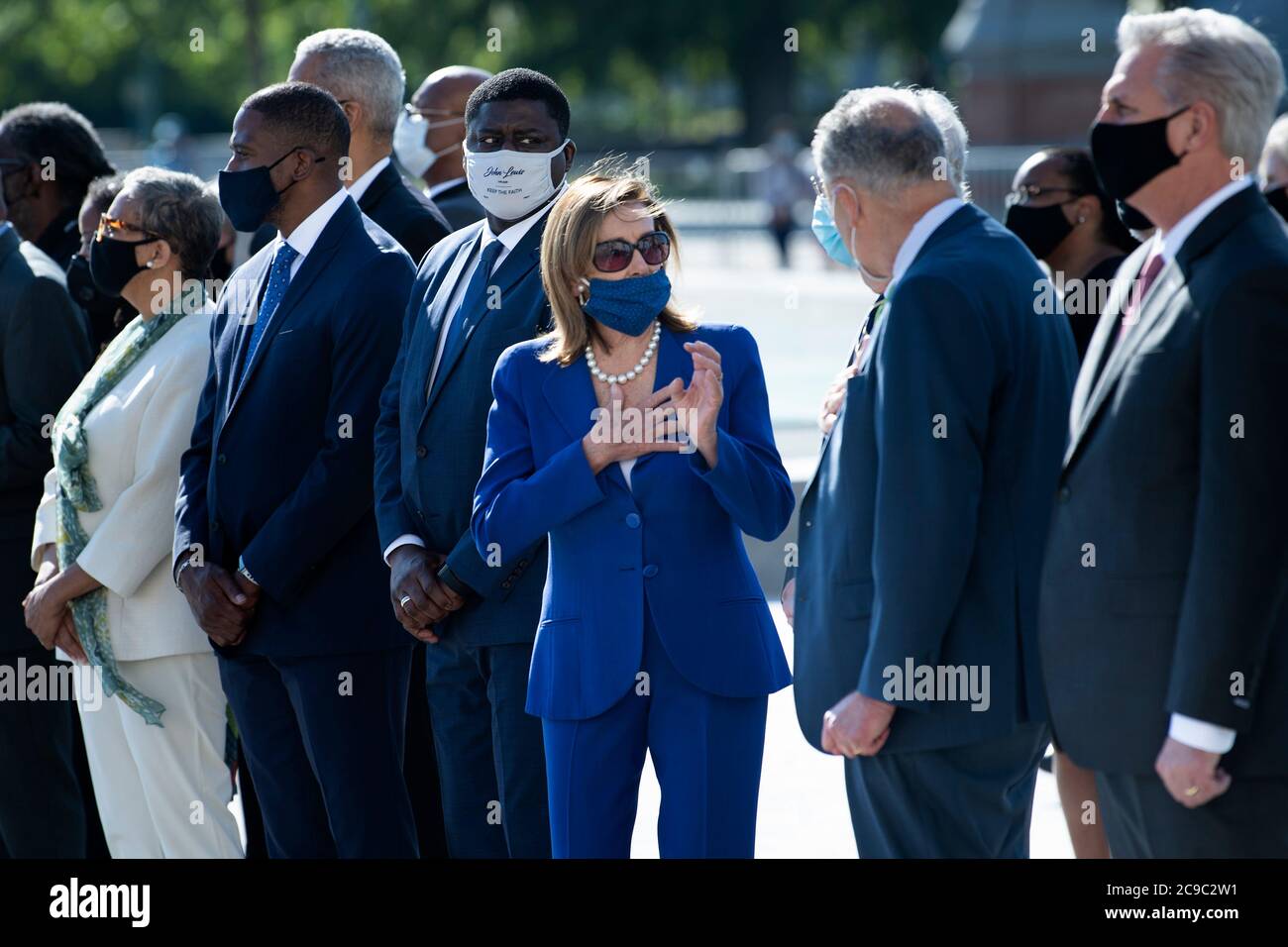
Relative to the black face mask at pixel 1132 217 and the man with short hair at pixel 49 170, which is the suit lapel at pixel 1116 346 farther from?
the man with short hair at pixel 49 170

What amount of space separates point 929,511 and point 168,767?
2481mm

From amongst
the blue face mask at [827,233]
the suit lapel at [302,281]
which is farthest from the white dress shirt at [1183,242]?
the suit lapel at [302,281]

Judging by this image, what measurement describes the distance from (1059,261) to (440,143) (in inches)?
92.8

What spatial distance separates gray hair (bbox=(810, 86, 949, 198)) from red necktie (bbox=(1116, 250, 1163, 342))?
472mm

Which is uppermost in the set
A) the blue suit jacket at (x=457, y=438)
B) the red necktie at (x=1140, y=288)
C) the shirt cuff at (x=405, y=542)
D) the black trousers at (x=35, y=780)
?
the red necktie at (x=1140, y=288)

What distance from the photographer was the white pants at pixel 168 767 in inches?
197

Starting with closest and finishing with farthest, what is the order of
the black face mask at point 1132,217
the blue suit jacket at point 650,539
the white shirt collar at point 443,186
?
the black face mask at point 1132,217 → the blue suit jacket at point 650,539 → the white shirt collar at point 443,186

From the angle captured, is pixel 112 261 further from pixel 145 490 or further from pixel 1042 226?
pixel 1042 226

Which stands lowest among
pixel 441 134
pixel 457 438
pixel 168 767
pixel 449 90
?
pixel 168 767

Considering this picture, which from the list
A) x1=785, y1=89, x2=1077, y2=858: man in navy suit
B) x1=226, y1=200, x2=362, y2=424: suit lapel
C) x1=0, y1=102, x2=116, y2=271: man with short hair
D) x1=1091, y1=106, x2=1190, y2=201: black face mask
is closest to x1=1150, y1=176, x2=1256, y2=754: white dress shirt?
x1=1091, y1=106, x2=1190, y2=201: black face mask

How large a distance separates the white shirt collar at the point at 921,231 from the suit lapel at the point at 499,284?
120 centimetres

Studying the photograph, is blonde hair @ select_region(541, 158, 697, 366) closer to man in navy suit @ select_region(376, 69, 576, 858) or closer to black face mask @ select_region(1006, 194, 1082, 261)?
man in navy suit @ select_region(376, 69, 576, 858)

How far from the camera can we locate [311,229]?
4.91 m

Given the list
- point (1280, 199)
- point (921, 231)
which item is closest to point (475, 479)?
point (921, 231)
